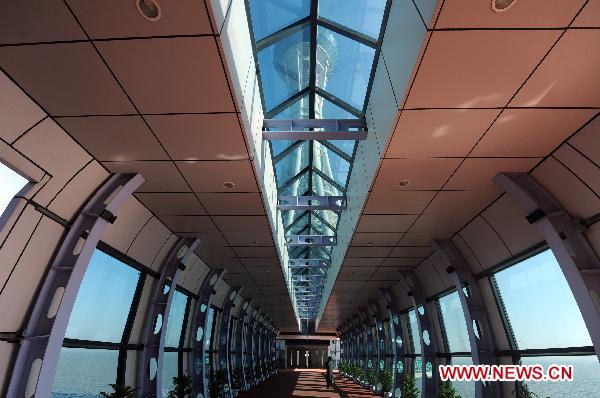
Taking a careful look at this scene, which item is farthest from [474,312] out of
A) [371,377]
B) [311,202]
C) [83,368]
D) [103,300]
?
[371,377]

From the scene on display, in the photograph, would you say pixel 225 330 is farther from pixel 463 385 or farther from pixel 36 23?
pixel 36 23

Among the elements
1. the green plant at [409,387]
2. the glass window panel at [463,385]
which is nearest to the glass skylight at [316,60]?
the glass window panel at [463,385]

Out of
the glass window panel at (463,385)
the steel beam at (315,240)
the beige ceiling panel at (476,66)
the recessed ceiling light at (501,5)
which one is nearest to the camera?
the recessed ceiling light at (501,5)

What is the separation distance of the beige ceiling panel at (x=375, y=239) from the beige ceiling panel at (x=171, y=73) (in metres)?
5.00

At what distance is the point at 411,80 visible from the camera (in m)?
3.71

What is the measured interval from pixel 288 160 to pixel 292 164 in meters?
0.32

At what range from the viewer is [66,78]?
3.81 m

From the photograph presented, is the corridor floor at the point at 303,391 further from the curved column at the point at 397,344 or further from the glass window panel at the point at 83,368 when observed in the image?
the glass window panel at the point at 83,368

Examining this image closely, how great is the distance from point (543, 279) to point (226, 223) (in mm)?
5781

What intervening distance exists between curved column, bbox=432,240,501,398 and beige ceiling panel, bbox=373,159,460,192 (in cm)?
300

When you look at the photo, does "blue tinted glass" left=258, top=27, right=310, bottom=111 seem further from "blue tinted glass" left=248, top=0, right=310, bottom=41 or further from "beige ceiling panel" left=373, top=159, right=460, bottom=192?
"beige ceiling panel" left=373, top=159, right=460, bottom=192

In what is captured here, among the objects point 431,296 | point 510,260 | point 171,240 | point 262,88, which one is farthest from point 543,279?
point 171,240

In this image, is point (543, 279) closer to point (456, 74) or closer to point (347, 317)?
point (456, 74)

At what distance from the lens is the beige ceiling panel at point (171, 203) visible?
654 cm
